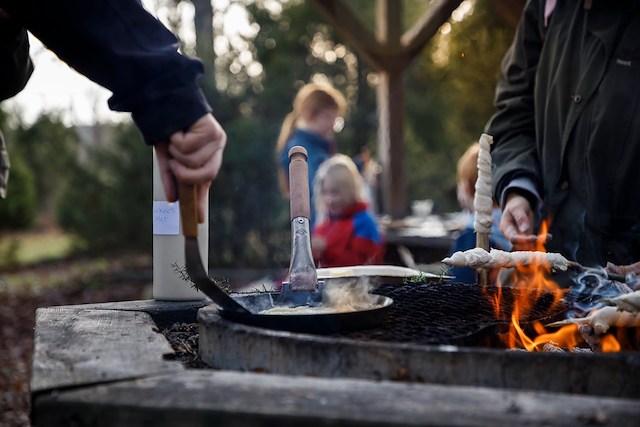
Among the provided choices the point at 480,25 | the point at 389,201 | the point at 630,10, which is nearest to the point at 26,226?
the point at 389,201

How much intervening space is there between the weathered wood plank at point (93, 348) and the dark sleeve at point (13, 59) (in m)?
0.78

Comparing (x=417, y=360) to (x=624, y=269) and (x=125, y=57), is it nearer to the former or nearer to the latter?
(x=125, y=57)

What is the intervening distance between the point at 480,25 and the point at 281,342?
533cm

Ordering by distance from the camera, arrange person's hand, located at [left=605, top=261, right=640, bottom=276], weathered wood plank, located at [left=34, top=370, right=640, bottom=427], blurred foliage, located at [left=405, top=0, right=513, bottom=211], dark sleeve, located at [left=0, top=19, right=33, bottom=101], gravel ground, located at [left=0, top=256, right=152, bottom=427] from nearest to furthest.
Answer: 1. weathered wood plank, located at [left=34, top=370, right=640, bottom=427]
2. dark sleeve, located at [left=0, top=19, right=33, bottom=101]
3. person's hand, located at [left=605, top=261, right=640, bottom=276]
4. gravel ground, located at [left=0, top=256, right=152, bottom=427]
5. blurred foliage, located at [left=405, top=0, right=513, bottom=211]

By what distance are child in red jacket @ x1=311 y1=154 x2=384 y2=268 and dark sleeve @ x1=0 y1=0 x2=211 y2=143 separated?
420 centimetres

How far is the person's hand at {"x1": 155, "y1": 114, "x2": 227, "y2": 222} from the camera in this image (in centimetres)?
173

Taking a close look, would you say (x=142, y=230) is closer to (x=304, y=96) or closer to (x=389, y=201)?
(x=389, y=201)

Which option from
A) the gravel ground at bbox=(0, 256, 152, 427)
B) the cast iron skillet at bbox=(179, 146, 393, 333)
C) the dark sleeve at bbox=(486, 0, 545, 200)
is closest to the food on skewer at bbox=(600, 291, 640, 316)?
the cast iron skillet at bbox=(179, 146, 393, 333)

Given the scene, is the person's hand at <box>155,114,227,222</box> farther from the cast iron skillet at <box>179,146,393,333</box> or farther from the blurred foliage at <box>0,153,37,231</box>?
the blurred foliage at <box>0,153,37,231</box>

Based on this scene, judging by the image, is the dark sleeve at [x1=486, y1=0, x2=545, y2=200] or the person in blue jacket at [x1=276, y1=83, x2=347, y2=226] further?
the person in blue jacket at [x1=276, y1=83, x2=347, y2=226]

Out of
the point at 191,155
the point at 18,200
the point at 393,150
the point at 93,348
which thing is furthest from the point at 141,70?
the point at 18,200

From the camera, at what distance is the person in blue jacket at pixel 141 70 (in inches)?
67.7

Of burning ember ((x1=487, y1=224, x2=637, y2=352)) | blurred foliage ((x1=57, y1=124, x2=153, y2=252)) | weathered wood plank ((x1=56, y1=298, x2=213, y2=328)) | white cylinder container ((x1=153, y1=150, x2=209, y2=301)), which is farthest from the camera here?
blurred foliage ((x1=57, y1=124, x2=153, y2=252))

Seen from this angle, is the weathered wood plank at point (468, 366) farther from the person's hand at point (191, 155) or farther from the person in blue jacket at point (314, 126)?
the person in blue jacket at point (314, 126)
